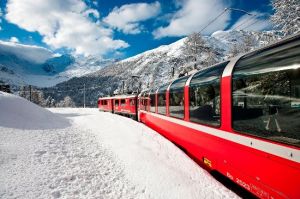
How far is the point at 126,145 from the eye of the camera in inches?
349

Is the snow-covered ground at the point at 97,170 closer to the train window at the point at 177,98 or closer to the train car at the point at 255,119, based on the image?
the train car at the point at 255,119

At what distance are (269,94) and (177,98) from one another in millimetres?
4988

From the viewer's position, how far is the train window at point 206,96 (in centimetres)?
581

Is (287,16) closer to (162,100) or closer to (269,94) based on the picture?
(162,100)

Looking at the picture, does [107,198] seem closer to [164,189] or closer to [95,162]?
[164,189]

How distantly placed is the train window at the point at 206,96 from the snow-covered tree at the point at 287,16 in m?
17.0

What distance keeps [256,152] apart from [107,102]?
35.9 m

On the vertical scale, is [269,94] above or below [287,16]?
below

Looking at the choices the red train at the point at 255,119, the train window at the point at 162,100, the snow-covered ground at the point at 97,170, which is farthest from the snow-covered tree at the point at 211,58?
the red train at the point at 255,119

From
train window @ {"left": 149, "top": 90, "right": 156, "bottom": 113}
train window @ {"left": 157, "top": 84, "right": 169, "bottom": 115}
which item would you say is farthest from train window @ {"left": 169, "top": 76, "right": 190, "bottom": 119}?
train window @ {"left": 149, "top": 90, "right": 156, "bottom": 113}

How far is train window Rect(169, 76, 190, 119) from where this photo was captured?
27.8ft

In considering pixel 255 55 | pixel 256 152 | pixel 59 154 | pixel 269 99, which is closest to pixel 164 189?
pixel 256 152

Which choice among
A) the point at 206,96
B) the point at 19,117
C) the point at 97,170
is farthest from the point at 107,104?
the point at 206,96

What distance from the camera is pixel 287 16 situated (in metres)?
21.0
